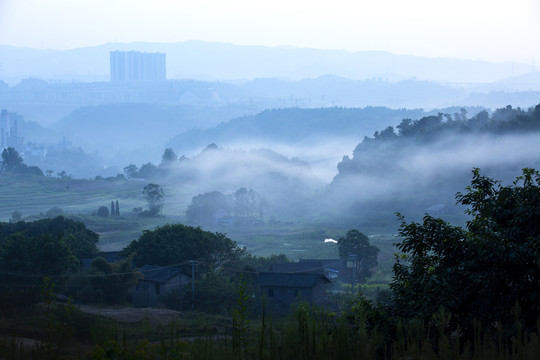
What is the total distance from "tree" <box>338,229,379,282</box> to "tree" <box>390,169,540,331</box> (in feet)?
127

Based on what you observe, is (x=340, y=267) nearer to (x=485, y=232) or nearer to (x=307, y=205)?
(x=485, y=232)

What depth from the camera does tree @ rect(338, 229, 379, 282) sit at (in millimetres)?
48656

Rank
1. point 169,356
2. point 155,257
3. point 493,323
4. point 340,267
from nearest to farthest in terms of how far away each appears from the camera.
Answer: point 169,356 < point 493,323 < point 155,257 < point 340,267

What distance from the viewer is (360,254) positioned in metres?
48.7

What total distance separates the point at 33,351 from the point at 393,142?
113602 millimetres

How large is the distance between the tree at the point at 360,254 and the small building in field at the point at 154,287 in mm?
18411

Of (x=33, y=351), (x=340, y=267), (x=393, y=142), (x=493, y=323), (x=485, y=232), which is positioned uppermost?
(x=393, y=142)

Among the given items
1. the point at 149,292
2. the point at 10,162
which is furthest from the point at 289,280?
the point at 10,162

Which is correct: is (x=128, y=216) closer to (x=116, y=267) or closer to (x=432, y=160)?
(x=432, y=160)

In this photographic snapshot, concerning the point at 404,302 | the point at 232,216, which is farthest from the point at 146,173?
the point at 404,302

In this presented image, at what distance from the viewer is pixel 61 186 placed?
129 meters

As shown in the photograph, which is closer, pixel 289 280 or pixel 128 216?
pixel 289 280

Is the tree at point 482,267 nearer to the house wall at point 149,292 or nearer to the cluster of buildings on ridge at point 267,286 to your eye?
the cluster of buildings on ridge at point 267,286

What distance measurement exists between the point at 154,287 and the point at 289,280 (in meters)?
7.25
